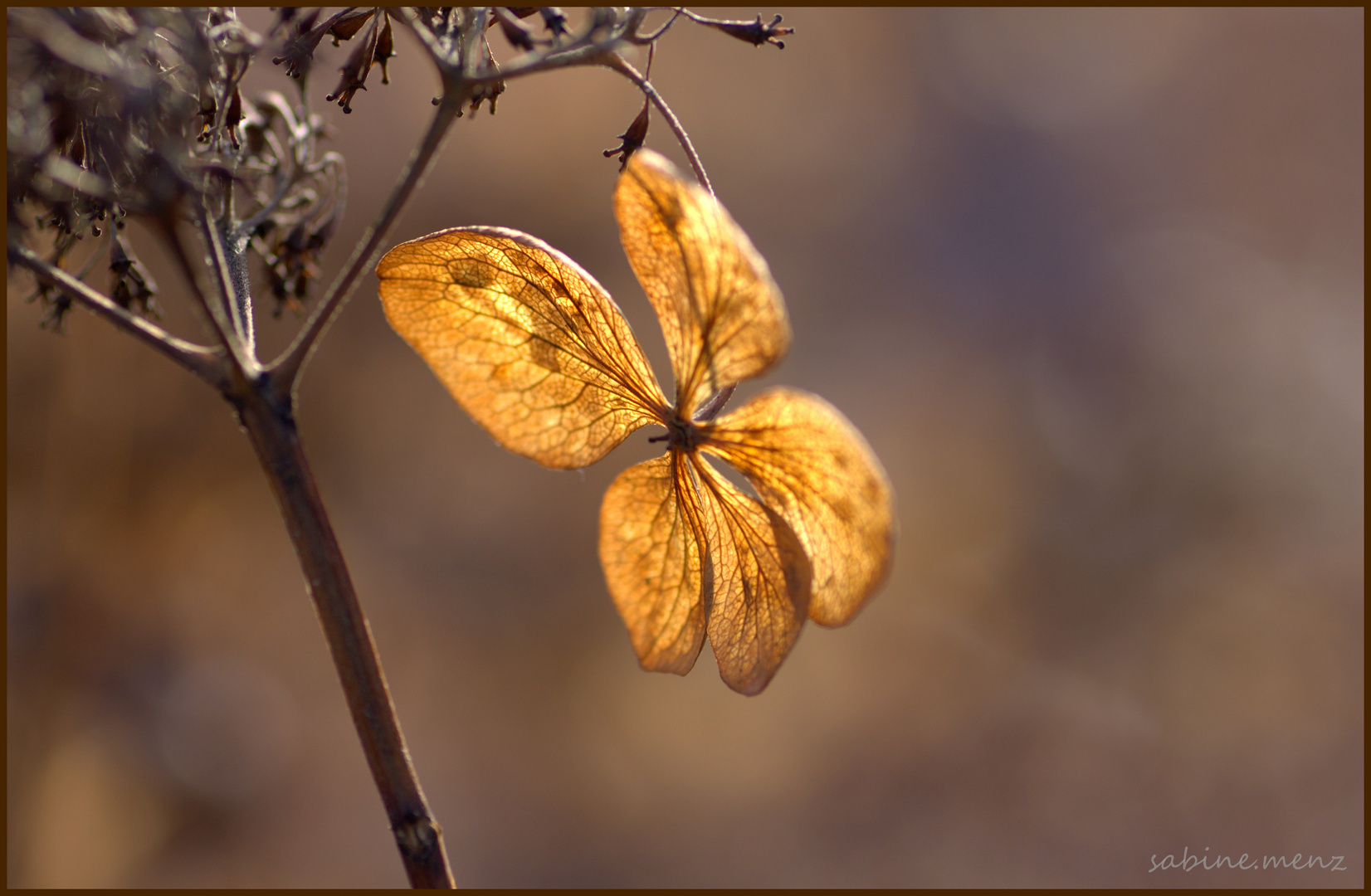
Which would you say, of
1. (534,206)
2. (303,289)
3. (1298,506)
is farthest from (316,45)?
(1298,506)

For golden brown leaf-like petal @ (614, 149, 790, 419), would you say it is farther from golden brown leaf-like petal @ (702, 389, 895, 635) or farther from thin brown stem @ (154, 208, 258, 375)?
thin brown stem @ (154, 208, 258, 375)

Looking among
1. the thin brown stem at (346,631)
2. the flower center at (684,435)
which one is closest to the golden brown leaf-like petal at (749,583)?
the flower center at (684,435)

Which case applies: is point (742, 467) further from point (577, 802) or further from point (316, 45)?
point (577, 802)

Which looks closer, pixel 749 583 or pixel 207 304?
pixel 207 304

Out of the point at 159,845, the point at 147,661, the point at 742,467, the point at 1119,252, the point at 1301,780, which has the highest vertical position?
the point at 1119,252

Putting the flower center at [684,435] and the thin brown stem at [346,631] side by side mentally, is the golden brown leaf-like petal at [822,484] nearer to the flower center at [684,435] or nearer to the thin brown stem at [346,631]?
the flower center at [684,435]

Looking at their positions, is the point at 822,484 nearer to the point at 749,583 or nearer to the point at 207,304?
the point at 749,583

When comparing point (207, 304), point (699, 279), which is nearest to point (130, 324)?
point (207, 304)

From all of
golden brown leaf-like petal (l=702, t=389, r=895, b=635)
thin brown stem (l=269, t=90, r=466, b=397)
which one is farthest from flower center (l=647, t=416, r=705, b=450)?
thin brown stem (l=269, t=90, r=466, b=397)
